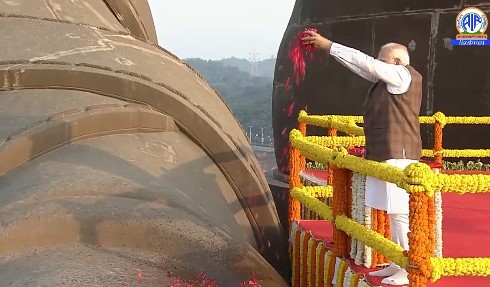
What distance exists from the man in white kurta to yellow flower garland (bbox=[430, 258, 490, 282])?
2.86 feet

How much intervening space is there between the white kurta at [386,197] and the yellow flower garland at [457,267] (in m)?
0.92

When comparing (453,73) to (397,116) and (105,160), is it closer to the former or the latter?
(397,116)

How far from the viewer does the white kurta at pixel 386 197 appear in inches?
187

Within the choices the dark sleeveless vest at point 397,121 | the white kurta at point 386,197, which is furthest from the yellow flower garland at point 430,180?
the dark sleeveless vest at point 397,121

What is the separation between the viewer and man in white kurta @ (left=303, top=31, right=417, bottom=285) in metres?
4.75

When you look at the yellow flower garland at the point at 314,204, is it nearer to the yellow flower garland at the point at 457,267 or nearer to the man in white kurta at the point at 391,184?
the man in white kurta at the point at 391,184

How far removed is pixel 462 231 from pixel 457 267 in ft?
11.1

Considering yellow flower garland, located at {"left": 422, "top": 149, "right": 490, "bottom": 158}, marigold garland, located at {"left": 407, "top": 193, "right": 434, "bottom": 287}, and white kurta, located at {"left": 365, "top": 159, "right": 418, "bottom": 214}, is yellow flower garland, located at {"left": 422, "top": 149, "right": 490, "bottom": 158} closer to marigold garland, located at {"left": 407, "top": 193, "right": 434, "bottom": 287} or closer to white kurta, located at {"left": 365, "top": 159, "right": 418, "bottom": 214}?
white kurta, located at {"left": 365, "top": 159, "right": 418, "bottom": 214}

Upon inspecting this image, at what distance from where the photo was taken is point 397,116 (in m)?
4.97

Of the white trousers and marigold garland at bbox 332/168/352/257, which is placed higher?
marigold garland at bbox 332/168/352/257

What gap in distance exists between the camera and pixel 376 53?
13961 mm

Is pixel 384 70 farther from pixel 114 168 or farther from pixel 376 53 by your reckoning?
pixel 376 53

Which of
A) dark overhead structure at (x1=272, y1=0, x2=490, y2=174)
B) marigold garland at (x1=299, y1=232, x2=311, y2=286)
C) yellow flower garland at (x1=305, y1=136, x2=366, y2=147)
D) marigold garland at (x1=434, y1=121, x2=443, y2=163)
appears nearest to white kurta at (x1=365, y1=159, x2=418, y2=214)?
marigold garland at (x1=299, y1=232, x2=311, y2=286)

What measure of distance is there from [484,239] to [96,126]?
4.23 m
